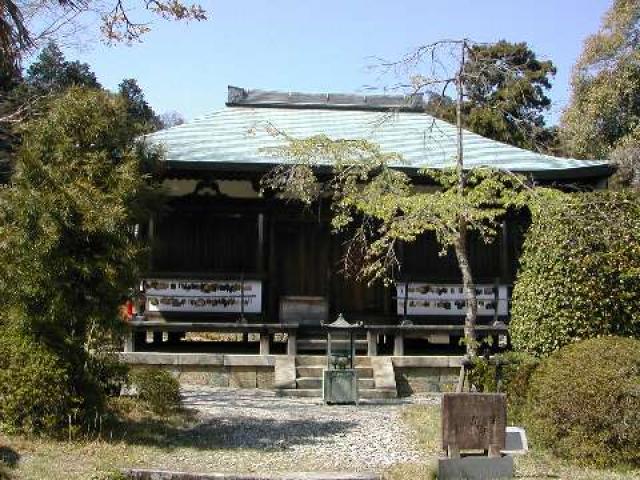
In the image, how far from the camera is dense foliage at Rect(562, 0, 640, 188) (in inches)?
939

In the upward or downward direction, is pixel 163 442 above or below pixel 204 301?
below

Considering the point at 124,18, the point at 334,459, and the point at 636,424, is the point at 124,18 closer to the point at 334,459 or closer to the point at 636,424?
the point at 334,459

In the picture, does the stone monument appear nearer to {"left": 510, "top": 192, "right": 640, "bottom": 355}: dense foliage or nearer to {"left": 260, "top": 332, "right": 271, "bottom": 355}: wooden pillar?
{"left": 510, "top": 192, "right": 640, "bottom": 355}: dense foliage

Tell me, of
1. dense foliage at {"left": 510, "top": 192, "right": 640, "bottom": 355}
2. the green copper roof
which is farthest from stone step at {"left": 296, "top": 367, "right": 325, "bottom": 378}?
dense foliage at {"left": 510, "top": 192, "right": 640, "bottom": 355}

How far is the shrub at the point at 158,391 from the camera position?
32.0 feet

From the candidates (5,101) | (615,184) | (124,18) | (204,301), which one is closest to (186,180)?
(204,301)

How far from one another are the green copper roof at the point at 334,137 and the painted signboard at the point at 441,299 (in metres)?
2.55

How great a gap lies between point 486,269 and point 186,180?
21.9ft

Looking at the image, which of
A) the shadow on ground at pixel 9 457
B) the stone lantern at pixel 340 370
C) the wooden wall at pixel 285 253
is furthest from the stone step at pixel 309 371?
the shadow on ground at pixel 9 457

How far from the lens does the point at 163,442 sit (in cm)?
852

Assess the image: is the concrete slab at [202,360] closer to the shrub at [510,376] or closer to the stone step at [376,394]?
the stone step at [376,394]

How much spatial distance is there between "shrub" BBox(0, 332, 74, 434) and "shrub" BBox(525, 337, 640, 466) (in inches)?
213

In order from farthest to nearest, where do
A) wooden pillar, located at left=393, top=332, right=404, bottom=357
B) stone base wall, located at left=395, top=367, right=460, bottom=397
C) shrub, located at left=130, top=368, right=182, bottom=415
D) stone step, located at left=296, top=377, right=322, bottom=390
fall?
wooden pillar, located at left=393, top=332, right=404, bottom=357 → stone base wall, located at left=395, top=367, right=460, bottom=397 → stone step, located at left=296, top=377, right=322, bottom=390 → shrub, located at left=130, top=368, right=182, bottom=415

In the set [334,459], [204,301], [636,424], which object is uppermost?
[204,301]
